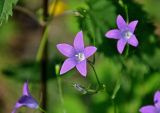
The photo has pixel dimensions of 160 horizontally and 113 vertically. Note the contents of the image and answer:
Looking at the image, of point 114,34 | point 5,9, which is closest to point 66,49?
point 114,34

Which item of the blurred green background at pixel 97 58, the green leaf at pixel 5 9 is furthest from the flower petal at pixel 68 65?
the green leaf at pixel 5 9

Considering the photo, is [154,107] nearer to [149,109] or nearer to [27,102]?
[149,109]

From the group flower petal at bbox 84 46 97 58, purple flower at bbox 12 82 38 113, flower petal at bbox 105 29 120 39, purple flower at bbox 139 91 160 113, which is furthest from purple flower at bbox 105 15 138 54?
purple flower at bbox 12 82 38 113

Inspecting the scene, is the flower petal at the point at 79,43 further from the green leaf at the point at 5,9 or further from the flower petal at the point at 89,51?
the green leaf at the point at 5,9

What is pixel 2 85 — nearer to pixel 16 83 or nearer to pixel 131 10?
pixel 16 83

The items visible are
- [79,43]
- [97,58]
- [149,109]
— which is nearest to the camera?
[149,109]

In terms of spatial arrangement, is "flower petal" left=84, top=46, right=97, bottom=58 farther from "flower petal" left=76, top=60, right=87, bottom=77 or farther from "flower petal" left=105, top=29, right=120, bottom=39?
"flower petal" left=105, top=29, right=120, bottom=39

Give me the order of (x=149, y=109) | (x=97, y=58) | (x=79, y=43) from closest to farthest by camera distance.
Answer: (x=149, y=109) < (x=79, y=43) < (x=97, y=58)
